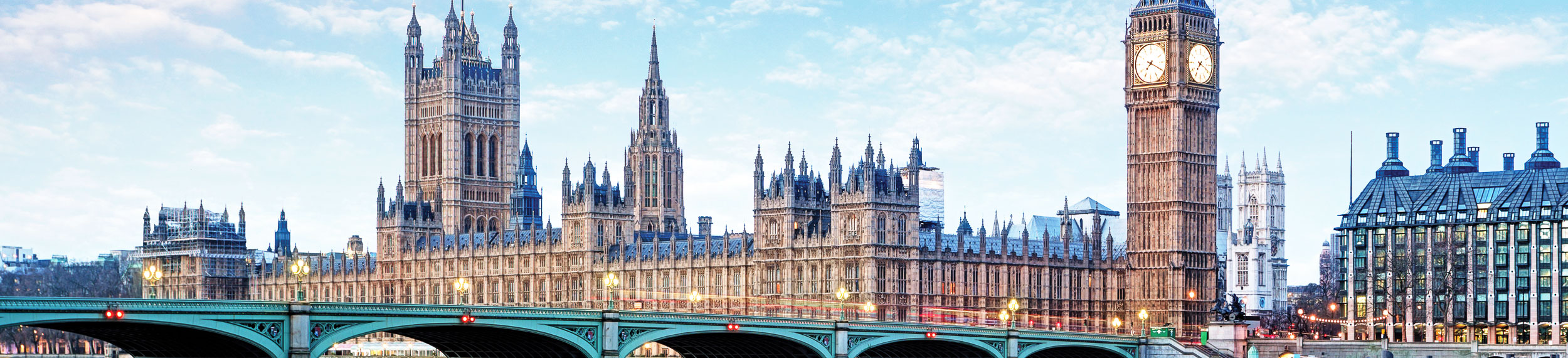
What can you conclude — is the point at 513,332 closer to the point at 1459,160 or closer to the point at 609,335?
the point at 609,335

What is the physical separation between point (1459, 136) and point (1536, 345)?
4513 centimetres

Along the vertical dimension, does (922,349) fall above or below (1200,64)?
below

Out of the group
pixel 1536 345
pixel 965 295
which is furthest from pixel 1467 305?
pixel 965 295

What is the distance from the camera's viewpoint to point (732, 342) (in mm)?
94562

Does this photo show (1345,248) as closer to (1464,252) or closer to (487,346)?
(1464,252)

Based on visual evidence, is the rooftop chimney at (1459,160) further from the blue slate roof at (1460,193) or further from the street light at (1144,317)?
the street light at (1144,317)

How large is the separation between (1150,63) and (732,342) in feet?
142

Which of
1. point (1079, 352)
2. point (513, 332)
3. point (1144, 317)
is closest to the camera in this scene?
point (513, 332)

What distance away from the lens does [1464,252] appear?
156000 mm

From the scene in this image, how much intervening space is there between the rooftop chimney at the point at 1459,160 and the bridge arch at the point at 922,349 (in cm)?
7221

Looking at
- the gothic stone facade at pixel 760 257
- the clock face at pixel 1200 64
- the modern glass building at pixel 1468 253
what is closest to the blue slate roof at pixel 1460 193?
the modern glass building at pixel 1468 253

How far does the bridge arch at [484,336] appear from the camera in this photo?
252ft

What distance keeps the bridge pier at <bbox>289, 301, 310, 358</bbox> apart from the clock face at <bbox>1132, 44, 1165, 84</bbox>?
2600 inches

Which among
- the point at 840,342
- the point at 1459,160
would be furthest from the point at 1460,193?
the point at 840,342
